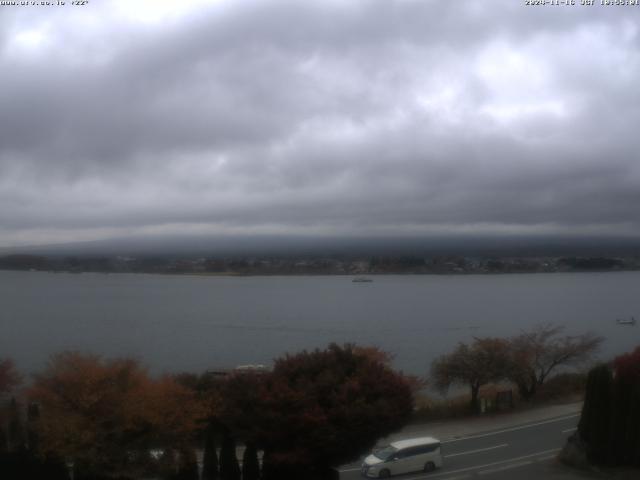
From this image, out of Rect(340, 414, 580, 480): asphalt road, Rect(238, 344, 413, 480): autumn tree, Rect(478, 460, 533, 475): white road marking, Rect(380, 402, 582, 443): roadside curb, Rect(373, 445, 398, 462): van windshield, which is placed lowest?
Rect(380, 402, 582, 443): roadside curb

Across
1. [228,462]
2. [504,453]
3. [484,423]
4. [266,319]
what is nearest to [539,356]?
[484,423]

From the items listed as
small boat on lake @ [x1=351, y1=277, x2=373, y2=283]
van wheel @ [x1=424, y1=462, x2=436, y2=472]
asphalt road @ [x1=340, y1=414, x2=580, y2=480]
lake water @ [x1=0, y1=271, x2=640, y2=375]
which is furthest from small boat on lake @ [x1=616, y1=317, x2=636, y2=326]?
van wheel @ [x1=424, y1=462, x2=436, y2=472]

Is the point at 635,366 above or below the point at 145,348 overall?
above

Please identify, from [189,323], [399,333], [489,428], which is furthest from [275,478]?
[189,323]

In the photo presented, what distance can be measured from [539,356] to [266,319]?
34.8m

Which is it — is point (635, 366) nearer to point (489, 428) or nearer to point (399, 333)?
point (489, 428)

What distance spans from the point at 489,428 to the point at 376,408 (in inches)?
324

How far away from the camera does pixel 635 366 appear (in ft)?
51.3

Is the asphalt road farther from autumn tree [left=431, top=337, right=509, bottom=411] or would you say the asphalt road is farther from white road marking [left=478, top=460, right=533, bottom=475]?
autumn tree [left=431, top=337, right=509, bottom=411]

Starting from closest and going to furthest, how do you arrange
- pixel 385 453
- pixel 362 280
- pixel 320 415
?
pixel 320 415
pixel 385 453
pixel 362 280

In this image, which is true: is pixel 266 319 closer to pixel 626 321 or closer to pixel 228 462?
pixel 626 321

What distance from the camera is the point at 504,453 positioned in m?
14.8

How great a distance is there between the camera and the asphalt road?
12961mm

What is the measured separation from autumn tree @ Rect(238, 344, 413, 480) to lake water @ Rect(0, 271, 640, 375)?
19.4 metres
